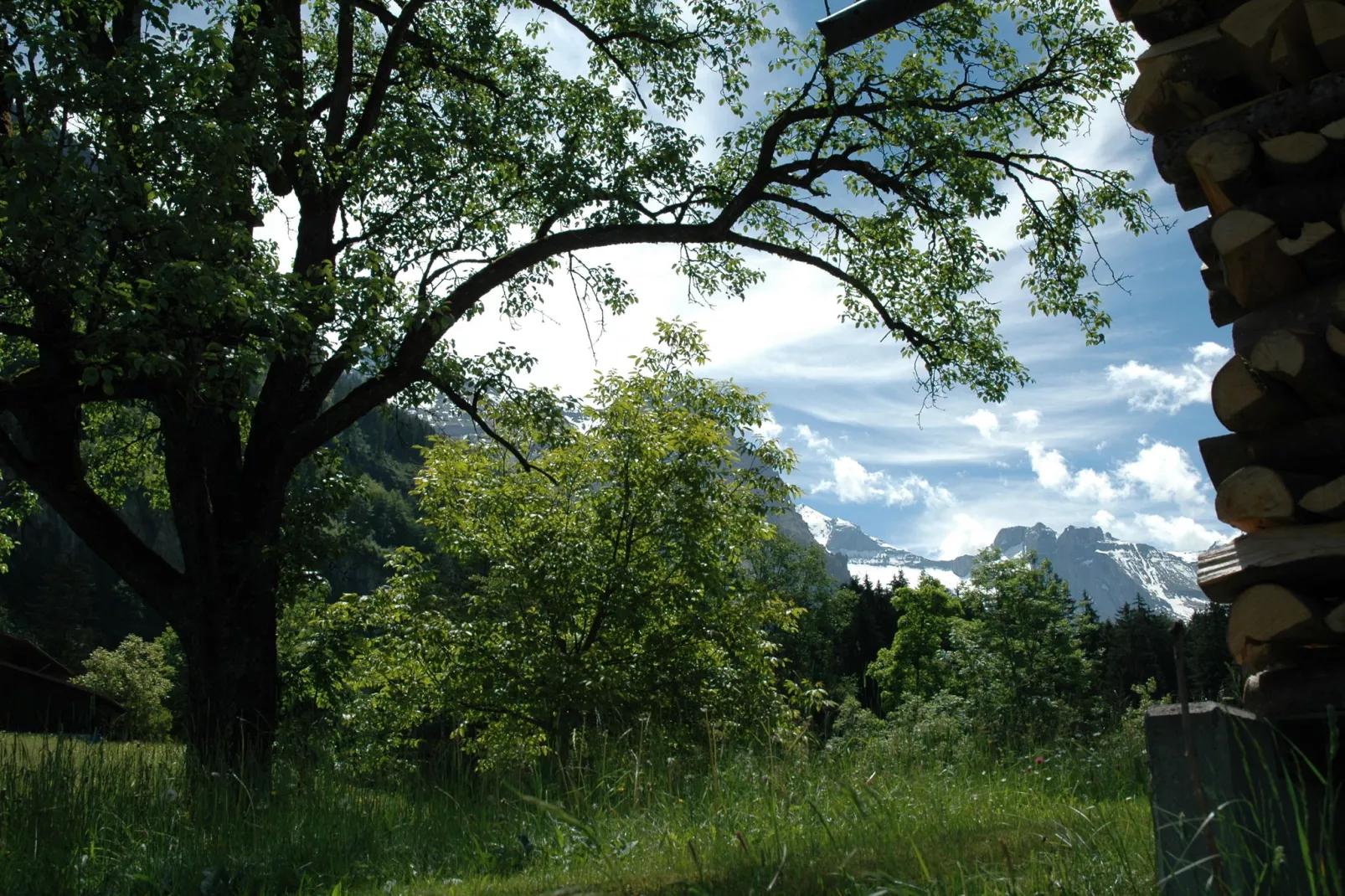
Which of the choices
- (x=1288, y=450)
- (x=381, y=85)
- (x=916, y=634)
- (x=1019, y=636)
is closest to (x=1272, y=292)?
(x=1288, y=450)

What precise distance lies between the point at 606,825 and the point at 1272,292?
365 centimetres

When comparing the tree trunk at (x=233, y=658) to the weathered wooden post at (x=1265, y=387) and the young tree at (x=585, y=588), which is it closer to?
the young tree at (x=585, y=588)

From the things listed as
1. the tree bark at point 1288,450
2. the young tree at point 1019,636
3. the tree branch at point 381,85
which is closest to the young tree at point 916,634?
the young tree at point 1019,636

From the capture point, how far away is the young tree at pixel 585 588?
45.6 feet

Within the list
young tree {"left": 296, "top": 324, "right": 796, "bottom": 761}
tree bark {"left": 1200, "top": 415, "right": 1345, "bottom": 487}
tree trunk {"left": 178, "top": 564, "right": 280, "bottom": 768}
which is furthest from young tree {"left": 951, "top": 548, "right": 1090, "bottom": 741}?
tree bark {"left": 1200, "top": 415, "right": 1345, "bottom": 487}

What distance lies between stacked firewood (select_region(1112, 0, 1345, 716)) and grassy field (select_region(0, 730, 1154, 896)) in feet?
3.02

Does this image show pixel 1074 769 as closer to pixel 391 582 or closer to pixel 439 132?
pixel 439 132

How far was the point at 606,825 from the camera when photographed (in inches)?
184

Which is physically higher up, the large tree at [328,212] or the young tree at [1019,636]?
the large tree at [328,212]

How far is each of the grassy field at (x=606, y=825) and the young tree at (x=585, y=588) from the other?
284 inches

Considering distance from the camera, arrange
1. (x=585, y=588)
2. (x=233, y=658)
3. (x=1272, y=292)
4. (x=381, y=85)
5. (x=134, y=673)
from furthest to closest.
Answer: (x=134, y=673) < (x=585, y=588) < (x=381, y=85) < (x=233, y=658) < (x=1272, y=292)

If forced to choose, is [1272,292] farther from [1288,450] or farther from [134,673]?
[134,673]

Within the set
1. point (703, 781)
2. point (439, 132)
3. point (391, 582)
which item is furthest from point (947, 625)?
point (703, 781)

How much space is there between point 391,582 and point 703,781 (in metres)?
11.8
